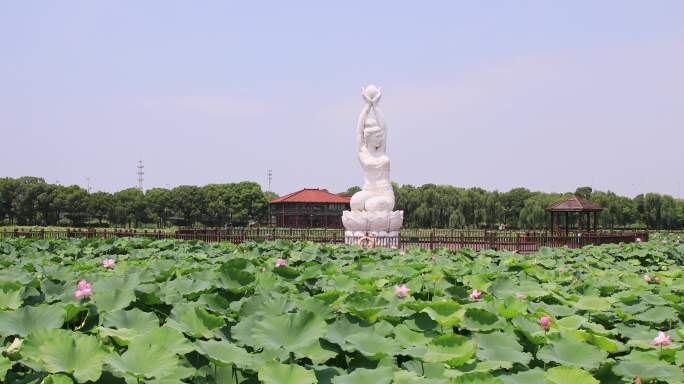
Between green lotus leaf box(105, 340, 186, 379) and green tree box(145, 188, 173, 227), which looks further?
green tree box(145, 188, 173, 227)

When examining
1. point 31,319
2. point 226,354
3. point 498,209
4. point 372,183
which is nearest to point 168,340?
point 226,354

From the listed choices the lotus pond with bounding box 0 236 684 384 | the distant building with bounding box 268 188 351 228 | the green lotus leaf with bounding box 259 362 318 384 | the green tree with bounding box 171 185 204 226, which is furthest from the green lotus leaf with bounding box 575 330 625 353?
the green tree with bounding box 171 185 204 226

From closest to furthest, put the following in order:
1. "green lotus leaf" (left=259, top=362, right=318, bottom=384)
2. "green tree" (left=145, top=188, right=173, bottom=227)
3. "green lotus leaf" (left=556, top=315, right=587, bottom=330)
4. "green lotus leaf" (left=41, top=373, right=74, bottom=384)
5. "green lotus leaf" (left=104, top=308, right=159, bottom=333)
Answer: "green lotus leaf" (left=41, top=373, right=74, bottom=384) → "green lotus leaf" (left=259, top=362, right=318, bottom=384) → "green lotus leaf" (left=104, top=308, right=159, bottom=333) → "green lotus leaf" (left=556, top=315, right=587, bottom=330) → "green tree" (left=145, top=188, right=173, bottom=227)

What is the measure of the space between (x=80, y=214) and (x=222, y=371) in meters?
63.9

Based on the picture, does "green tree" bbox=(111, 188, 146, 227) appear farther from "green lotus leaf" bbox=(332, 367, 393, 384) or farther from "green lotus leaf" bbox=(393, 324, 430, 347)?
"green lotus leaf" bbox=(332, 367, 393, 384)

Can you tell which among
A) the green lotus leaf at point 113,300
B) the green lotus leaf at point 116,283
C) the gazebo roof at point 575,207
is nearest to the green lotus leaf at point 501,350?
the green lotus leaf at point 113,300

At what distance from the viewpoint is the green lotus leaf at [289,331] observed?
7.34 feet

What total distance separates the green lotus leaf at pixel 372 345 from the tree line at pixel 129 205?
59056mm

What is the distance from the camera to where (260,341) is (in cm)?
224

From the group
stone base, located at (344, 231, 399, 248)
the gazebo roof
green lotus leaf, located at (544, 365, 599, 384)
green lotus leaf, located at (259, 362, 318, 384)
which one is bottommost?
stone base, located at (344, 231, 399, 248)

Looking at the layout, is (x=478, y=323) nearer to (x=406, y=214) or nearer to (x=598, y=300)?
(x=598, y=300)

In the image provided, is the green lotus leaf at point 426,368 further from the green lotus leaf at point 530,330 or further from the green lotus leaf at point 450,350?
the green lotus leaf at point 530,330

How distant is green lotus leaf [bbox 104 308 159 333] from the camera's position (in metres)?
2.55

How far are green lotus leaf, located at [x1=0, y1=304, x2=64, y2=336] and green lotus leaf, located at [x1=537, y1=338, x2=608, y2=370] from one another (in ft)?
6.37
